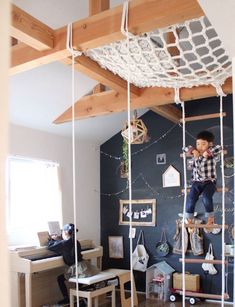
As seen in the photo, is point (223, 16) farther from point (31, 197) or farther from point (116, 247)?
point (116, 247)

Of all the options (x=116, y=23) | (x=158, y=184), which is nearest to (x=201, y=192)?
(x=116, y=23)

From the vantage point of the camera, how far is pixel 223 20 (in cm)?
158

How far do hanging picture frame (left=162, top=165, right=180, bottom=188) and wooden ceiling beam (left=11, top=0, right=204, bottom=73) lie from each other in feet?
11.4

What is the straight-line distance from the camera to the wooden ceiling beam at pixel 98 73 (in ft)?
9.49

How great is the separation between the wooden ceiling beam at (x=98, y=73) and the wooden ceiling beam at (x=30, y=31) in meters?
0.28

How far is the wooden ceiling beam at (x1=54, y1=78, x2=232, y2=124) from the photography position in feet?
11.9

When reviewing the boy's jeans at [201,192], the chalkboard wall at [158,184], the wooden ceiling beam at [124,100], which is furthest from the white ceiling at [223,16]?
the chalkboard wall at [158,184]

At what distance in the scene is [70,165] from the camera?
570 cm

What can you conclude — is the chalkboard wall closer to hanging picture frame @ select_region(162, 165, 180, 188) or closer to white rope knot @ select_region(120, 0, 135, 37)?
hanging picture frame @ select_region(162, 165, 180, 188)

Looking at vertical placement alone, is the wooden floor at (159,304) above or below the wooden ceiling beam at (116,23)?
below

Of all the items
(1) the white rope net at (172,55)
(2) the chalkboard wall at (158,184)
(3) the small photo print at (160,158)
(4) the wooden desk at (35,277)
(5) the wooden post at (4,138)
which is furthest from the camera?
(3) the small photo print at (160,158)

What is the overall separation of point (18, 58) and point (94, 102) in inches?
67.0

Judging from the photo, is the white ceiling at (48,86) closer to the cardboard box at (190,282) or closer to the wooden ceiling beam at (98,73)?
the wooden ceiling beam at (98,73)

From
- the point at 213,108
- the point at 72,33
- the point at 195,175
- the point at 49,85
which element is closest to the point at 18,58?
the point at 72,33
